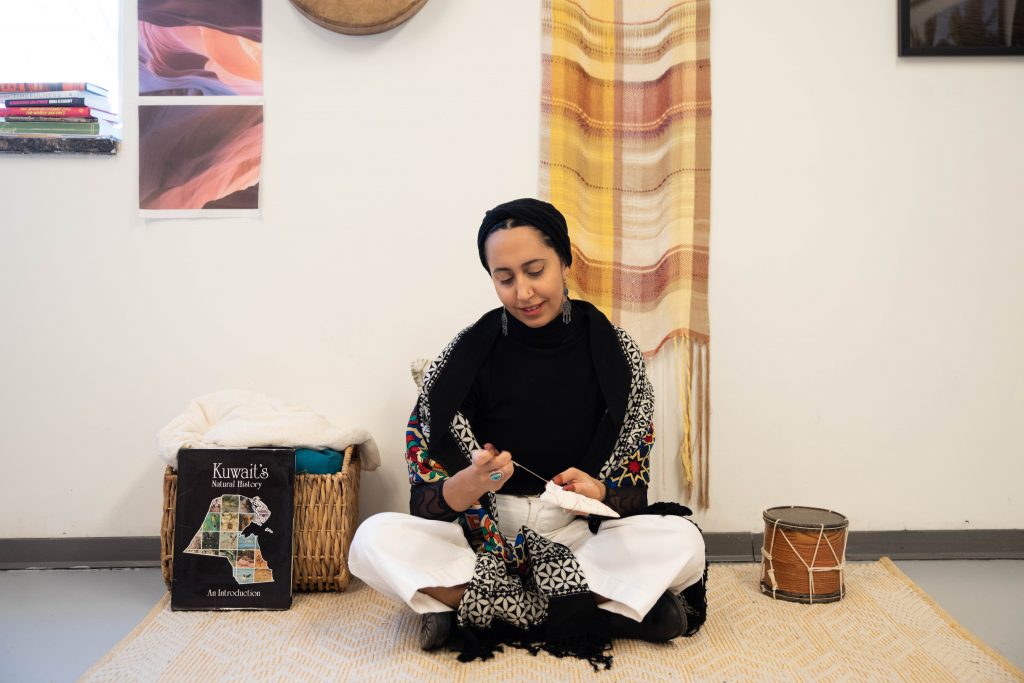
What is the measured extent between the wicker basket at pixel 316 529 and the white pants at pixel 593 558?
13.5 inches

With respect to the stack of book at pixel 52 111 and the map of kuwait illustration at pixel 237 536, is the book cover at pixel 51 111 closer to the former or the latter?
the stack of book at pixel 52 111

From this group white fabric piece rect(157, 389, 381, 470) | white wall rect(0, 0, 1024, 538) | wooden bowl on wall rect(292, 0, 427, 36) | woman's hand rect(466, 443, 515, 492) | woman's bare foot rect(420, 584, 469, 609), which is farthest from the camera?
white wall rect(0, 0, 1024, 538)

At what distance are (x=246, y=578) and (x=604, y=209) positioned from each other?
4.67 ft

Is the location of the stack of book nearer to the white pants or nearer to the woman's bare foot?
the white pants

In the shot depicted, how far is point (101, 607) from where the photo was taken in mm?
2336

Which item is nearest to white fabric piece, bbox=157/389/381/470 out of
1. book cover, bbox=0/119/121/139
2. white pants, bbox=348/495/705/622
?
white pants, bbox=348/495/705/622

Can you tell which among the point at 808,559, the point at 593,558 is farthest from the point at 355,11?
the point at 808,559

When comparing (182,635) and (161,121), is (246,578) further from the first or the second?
(161,121)

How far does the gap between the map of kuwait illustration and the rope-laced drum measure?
129 centimetres

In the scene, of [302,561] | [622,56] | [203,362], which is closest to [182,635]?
[302,561]

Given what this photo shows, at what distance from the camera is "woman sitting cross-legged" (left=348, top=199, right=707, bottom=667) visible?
197cm

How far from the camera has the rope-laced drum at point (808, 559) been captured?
2270 mm

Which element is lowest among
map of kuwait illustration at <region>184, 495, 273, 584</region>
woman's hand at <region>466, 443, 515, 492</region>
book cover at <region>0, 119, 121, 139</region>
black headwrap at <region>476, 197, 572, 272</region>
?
map of kuwait illustration at <region>184, 495, 273, 584</region>

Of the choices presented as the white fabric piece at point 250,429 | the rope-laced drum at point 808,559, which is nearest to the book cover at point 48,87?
the white fabric piece at point 250,429
